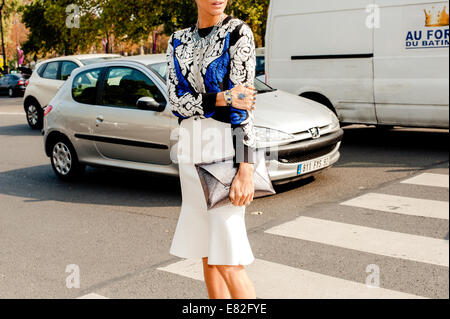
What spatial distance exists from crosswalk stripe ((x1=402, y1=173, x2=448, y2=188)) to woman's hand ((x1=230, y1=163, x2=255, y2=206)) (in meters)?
4.95

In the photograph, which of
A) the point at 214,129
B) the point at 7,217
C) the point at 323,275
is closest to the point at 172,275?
the point at 323,275

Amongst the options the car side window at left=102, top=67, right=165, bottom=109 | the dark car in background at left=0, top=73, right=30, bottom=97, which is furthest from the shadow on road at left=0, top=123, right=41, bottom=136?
the dark car in background at left=0, top=73, right=30, bottom=97

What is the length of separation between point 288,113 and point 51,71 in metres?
9.49

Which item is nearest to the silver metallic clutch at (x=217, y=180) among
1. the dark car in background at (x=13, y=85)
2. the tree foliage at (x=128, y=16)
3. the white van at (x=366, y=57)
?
the white van at (x=366, y=57)

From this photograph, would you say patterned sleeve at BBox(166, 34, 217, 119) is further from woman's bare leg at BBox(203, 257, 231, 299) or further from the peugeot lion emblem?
the peugeot lion emblem

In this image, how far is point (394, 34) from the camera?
9008 mm

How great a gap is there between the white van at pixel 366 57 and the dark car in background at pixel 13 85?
28.0m

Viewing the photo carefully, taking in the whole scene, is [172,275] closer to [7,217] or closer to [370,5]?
[7,217]

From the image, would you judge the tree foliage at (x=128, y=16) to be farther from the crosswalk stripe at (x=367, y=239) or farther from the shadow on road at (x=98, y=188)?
the crosswalk stripe at (x=367, y=239)

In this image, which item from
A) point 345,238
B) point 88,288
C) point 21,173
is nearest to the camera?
point 88,288

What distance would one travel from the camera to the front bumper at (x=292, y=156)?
Result: 252 inches

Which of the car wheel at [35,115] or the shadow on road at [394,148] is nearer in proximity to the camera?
the shadow on road at [394,148]

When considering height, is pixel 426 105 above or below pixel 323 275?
above

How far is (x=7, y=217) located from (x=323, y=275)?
3.67 metres
